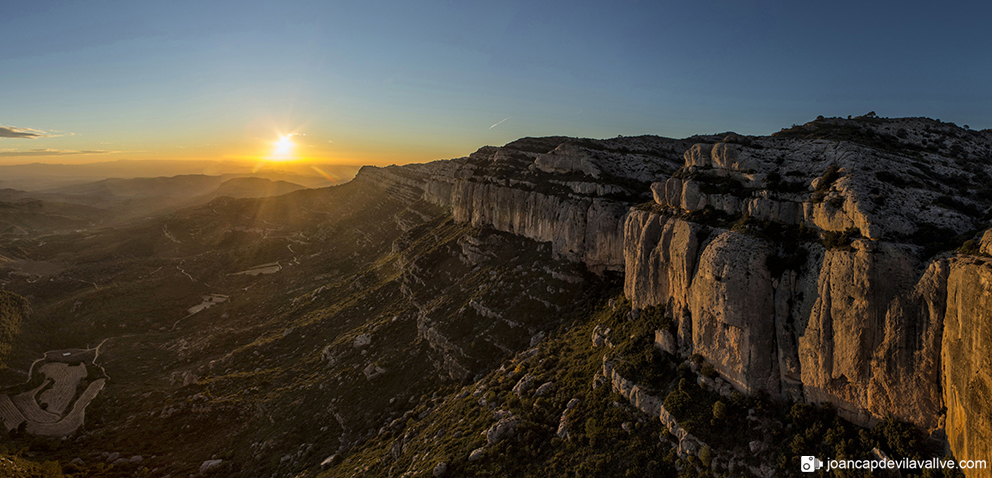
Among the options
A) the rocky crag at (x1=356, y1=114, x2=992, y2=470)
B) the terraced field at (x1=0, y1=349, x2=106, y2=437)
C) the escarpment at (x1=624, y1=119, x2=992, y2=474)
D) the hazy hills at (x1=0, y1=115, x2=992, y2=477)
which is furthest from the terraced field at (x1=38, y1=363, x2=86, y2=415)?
the escarpment at (x1=624, y1=119, x2=992, y2=474)

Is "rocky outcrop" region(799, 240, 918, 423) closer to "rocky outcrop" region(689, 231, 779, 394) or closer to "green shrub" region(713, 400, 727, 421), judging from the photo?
"rocky outcrop" region(689, 231, 779, 394)

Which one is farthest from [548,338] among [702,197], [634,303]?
[702,197]

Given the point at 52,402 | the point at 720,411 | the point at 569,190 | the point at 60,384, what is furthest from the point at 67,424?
the point at 720,411

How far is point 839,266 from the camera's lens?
2339 cm

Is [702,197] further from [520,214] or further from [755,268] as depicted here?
[520,214]

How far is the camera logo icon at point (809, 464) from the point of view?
2275cm

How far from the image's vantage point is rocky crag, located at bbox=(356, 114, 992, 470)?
64.1 ft

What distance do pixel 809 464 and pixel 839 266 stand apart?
12592mm

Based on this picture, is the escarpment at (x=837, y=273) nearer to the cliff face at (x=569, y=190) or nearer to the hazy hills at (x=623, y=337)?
the hazy hills at (x=623, y=337)

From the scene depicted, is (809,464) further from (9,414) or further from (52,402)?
(9,414)

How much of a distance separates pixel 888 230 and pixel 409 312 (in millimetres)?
61457

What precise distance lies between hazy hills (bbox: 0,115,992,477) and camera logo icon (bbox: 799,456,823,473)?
43 centimetres

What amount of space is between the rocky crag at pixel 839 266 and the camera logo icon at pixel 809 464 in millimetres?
3602

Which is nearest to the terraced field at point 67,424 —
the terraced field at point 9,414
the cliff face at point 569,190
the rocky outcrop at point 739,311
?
the terraced field at point 9,414
